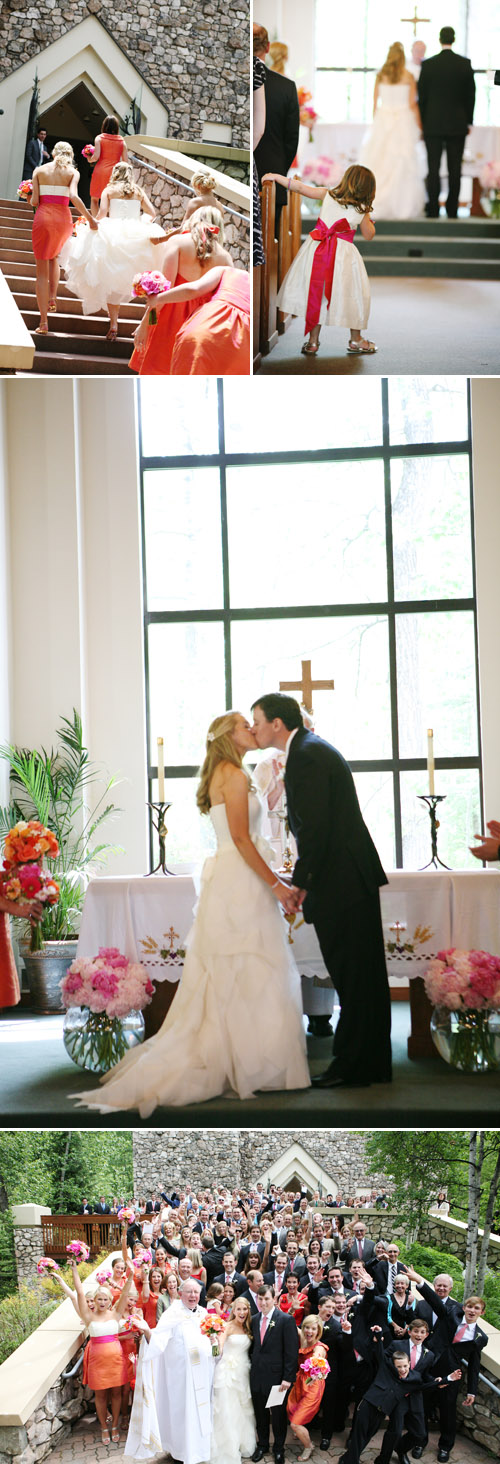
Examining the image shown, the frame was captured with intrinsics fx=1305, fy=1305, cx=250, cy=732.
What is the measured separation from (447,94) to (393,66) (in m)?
0.31

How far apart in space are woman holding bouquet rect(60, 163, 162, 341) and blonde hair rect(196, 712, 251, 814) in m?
2.45

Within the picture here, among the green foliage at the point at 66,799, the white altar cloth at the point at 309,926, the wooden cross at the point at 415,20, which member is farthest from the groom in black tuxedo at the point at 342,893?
the green foliage at the point at 66,799

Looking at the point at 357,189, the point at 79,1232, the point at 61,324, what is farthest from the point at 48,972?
the point at 357,189

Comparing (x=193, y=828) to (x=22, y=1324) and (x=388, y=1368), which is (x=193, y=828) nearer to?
(x=22, y=1324)

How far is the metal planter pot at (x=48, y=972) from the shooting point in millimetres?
8758

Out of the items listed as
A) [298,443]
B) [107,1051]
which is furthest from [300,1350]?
[298,443]

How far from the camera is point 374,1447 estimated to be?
5.70m

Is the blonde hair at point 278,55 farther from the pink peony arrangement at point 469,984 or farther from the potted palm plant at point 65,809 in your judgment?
the potted palm plant at point 65,809

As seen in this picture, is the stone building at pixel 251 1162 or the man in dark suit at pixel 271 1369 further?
the stone building at pixel 251 1162

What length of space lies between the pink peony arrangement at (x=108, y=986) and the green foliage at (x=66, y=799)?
316 centimetres

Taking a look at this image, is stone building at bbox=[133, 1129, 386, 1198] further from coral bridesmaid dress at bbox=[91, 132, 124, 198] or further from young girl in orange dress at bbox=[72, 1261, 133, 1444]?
coral bridesmaid dress at bbox=[91, 132, 124, 198]

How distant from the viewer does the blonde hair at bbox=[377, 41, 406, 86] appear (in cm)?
640

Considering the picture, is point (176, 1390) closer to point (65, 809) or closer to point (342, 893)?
point (342, 893)

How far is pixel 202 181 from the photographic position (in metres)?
6.66
